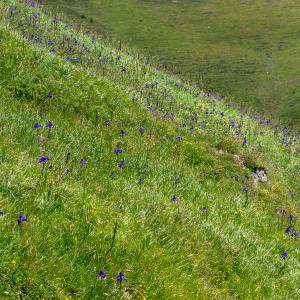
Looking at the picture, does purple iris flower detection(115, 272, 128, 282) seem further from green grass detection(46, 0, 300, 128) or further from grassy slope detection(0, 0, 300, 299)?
green grass detection(46, 0, 300, 128)

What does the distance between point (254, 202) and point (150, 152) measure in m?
2.36

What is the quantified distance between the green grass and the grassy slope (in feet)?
96.1

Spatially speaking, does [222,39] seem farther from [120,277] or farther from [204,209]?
[120,277]

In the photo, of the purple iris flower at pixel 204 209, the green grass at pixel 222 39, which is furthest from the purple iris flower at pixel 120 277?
the green grass at pixel 222 39

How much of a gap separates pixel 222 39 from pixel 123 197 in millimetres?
79349

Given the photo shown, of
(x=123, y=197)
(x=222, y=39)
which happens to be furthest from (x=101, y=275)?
(x=222, y=39)

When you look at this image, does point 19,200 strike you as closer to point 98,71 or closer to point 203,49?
point 98,71

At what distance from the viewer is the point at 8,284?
3.61m

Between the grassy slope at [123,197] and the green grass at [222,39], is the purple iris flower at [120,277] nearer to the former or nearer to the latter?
the grassy slope at [123,197]

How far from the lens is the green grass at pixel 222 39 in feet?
181

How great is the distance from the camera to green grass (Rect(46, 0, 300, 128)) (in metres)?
55.2

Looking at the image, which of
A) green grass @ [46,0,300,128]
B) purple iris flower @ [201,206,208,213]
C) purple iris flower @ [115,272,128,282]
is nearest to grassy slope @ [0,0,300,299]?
purple iris flower @ [201,206,208,213]

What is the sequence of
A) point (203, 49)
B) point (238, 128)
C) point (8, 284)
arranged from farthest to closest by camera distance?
point (203, 49) < point (238, 128) < point (8, 284)

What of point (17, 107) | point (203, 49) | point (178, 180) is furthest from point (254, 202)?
point (203, 49)
